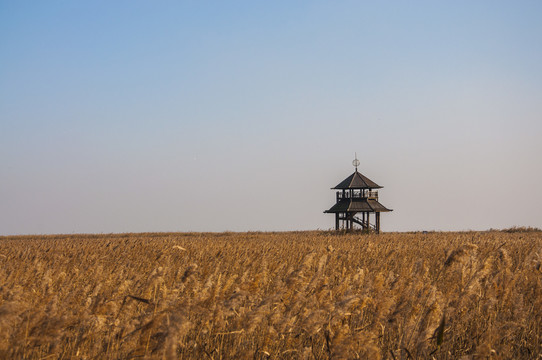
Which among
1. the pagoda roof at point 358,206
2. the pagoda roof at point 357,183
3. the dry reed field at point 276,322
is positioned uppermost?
the pagoda roof at point 357,183

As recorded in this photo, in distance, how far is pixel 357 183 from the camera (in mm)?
43531

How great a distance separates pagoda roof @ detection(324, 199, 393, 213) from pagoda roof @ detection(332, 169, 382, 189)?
3.91 feet

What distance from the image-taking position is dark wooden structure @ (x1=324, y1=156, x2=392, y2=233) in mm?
42156

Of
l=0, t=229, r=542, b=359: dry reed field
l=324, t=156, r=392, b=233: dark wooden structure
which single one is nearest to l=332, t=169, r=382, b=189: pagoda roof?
l=324, t=156, r=392, b=233: dark wooden structure

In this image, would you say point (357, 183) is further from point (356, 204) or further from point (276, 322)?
point (276, 322)

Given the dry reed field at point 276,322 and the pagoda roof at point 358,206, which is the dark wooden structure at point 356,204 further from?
the dry reed field at point 276,322

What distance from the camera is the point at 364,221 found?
42.8 metres

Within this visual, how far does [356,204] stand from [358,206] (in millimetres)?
297

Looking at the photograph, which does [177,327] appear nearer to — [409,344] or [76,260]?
[409,344]

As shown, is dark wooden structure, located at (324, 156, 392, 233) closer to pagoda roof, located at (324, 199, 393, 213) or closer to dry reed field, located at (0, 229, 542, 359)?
pagoda roof, located at (324, 199, 393, 213)

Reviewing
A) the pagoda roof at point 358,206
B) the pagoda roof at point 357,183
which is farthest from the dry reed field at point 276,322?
the pagoda roof at point 357,183

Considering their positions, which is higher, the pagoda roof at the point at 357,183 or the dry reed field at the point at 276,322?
the pagoda roof at the point at 357,183

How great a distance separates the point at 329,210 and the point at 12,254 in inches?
1300

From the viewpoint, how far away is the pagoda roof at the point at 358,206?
41.8 meters
